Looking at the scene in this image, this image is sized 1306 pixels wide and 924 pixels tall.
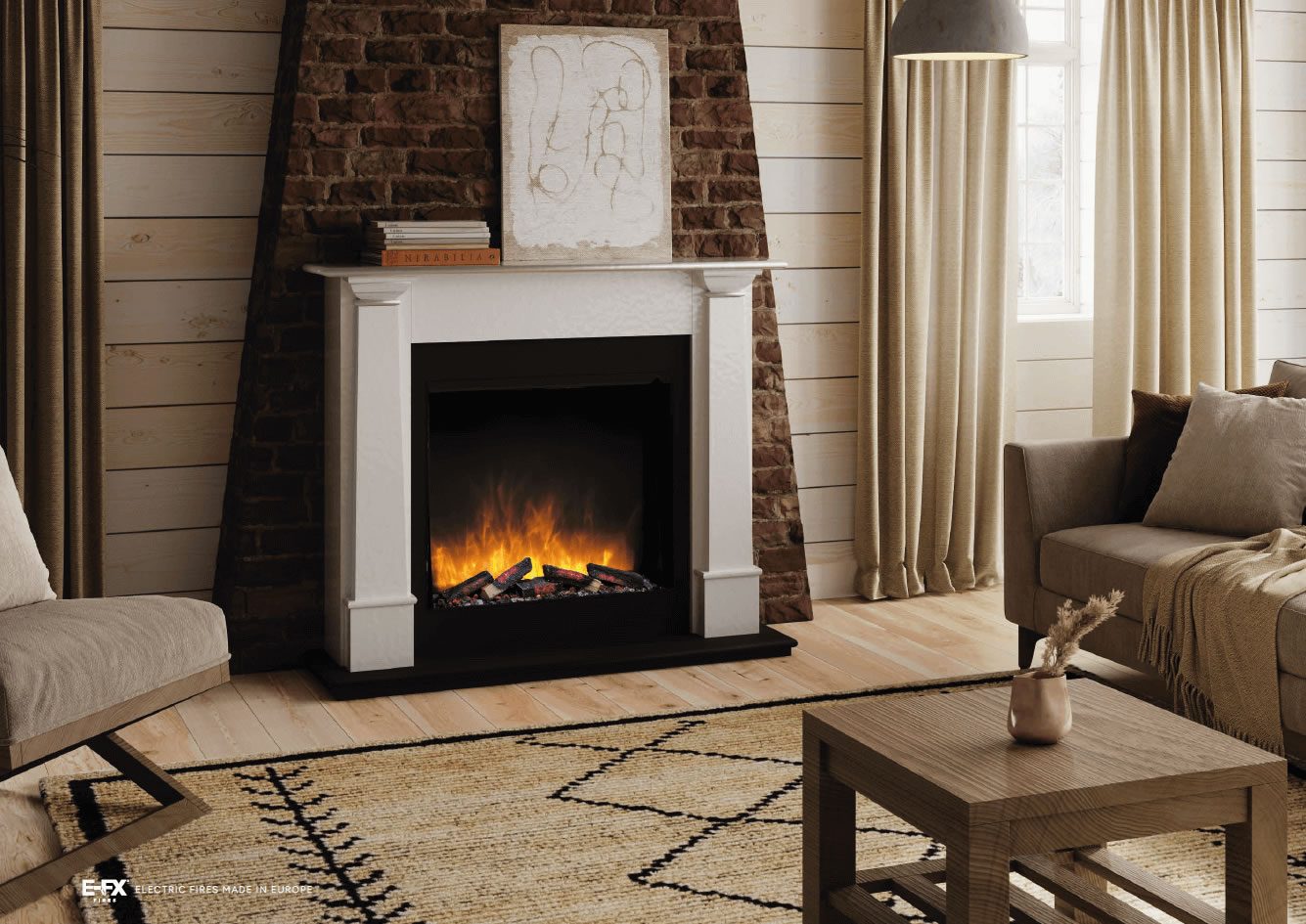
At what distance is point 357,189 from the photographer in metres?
4.40

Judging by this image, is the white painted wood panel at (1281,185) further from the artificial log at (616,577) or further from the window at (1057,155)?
the artificial log at (616,577)

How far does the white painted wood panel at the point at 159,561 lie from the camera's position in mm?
4496

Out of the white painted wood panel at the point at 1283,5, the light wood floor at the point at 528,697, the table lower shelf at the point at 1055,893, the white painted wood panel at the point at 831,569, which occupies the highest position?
the white painted wood panel at the point at 1283,5

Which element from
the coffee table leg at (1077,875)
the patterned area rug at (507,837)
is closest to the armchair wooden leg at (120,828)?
the patterned area rug at (507,837)

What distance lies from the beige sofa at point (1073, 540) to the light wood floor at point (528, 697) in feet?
0.95

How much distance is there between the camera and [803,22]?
200 inches

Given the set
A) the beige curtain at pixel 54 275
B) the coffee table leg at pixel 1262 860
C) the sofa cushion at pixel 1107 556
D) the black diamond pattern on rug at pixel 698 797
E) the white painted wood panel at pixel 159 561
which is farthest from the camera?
the white painted wood panel at pixel 159 561

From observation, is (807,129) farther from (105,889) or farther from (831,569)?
(105,889)

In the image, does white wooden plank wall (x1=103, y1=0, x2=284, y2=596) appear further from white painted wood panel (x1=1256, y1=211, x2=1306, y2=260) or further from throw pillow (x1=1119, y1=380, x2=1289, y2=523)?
white painted wood panel (x1=1256, y1=211, x2=1306, y2=260)

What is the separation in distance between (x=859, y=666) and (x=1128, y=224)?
6.57ft

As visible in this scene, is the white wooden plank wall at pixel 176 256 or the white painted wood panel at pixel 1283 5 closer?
the white wooden plank wall at pixel 176 256

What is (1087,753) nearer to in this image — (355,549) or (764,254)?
(355,549)

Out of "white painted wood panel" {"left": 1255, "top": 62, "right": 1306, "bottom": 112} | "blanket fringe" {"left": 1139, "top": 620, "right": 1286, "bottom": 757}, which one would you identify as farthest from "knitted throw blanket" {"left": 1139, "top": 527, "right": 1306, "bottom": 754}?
"white painted wood panel" {"left": 1255, "top": 62, "right": 1306, "bottom": 112}

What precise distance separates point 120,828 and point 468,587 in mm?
1617
